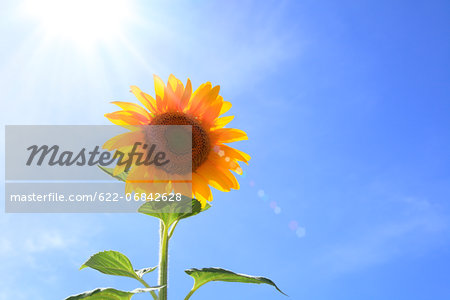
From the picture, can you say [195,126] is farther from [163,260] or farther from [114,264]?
[114,264]

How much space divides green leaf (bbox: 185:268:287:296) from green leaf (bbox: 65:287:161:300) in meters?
0.45

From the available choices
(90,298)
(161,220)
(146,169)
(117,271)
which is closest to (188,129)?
(146,169)

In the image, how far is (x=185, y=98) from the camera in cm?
325

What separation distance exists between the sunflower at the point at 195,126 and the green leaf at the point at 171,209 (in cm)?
12

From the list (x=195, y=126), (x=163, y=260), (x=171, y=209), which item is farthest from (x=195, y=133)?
(x=163, y=260)

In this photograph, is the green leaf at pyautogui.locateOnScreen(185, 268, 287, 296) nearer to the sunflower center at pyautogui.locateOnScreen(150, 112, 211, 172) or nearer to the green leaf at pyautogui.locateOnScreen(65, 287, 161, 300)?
the green leaf at pyautogui.locateOnScreen(65, 287, 161, 300)

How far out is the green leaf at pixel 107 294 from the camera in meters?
2.46

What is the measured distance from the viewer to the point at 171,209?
2988 mm

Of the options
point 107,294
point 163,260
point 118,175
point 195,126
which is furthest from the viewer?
point 195,126

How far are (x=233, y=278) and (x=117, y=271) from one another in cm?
77

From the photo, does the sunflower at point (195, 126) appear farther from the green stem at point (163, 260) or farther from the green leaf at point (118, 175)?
the green stem at point (163, 260)

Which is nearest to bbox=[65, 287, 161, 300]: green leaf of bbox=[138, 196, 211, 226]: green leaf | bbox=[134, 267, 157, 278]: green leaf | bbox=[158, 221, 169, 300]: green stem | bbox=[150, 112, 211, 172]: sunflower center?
bbox=[158, 221, 169, 300]: green stem

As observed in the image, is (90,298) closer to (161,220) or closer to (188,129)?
(161,220)

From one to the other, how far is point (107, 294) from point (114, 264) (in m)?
0.40
